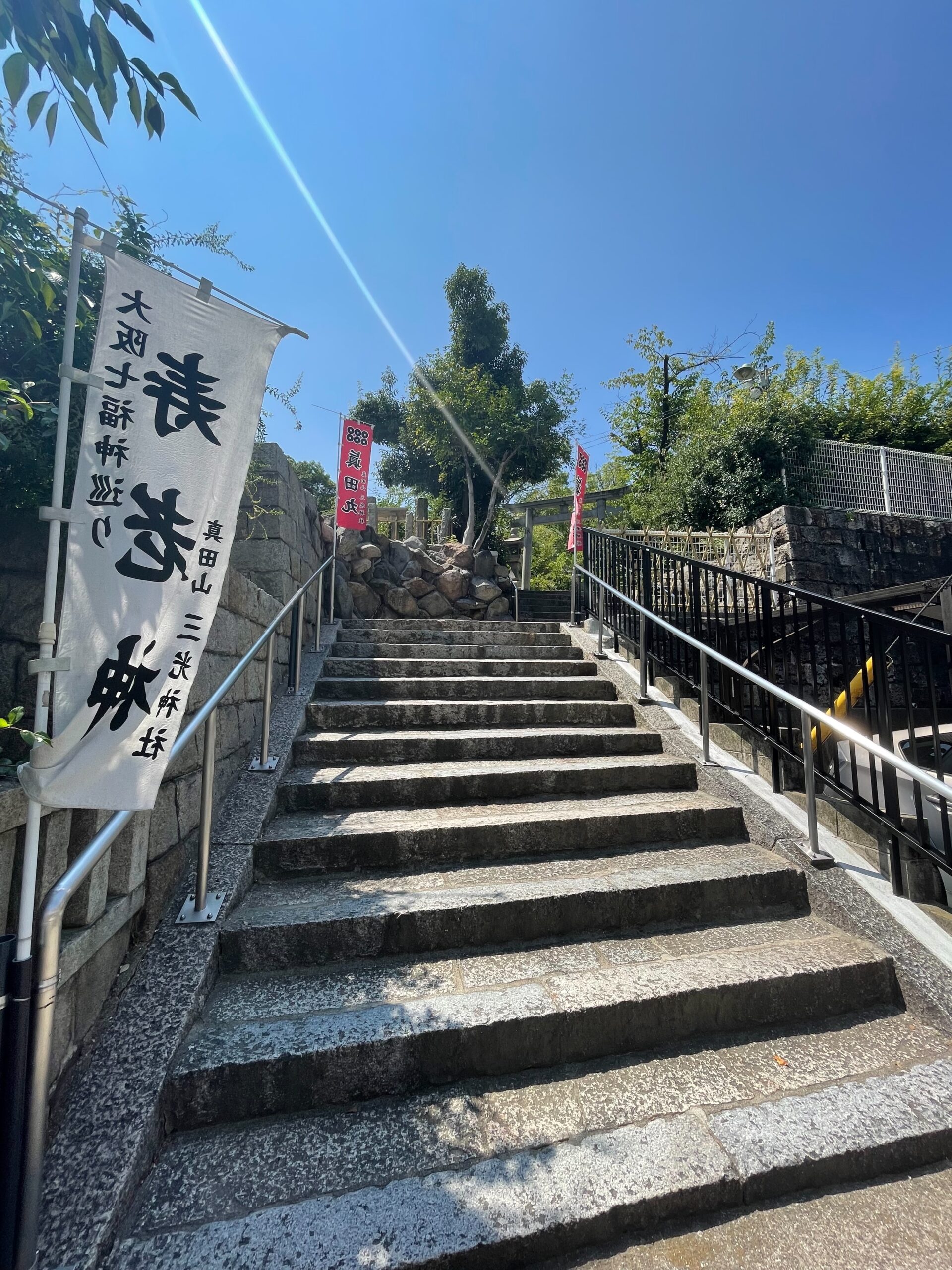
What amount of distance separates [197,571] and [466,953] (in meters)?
1.77

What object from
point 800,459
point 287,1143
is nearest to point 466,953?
point 287,1143

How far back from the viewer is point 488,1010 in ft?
5.87

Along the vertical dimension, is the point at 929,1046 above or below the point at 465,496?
below

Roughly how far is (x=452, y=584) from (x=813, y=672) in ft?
27.9

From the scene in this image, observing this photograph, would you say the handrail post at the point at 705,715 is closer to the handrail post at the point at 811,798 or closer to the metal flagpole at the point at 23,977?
the handrail post at the point at 811,798

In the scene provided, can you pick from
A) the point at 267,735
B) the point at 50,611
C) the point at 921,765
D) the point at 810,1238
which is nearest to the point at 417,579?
the point at 267,735

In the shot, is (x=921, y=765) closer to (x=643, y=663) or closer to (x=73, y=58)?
(x=643, y=663)

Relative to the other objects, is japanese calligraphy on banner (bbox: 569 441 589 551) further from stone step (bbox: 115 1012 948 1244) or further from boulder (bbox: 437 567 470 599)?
stone step (bbox: 115 1012 948 1244)

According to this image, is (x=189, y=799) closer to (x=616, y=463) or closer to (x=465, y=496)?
(x=465, y=496)

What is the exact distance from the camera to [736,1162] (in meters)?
1.46

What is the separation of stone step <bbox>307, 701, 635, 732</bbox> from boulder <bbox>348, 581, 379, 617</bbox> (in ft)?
20.2

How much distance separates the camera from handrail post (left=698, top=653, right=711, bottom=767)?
3350mm

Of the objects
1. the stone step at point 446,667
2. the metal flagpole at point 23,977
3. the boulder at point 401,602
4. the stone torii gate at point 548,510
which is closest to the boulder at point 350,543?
the boulder at point 401,602

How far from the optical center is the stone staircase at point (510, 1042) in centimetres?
134
